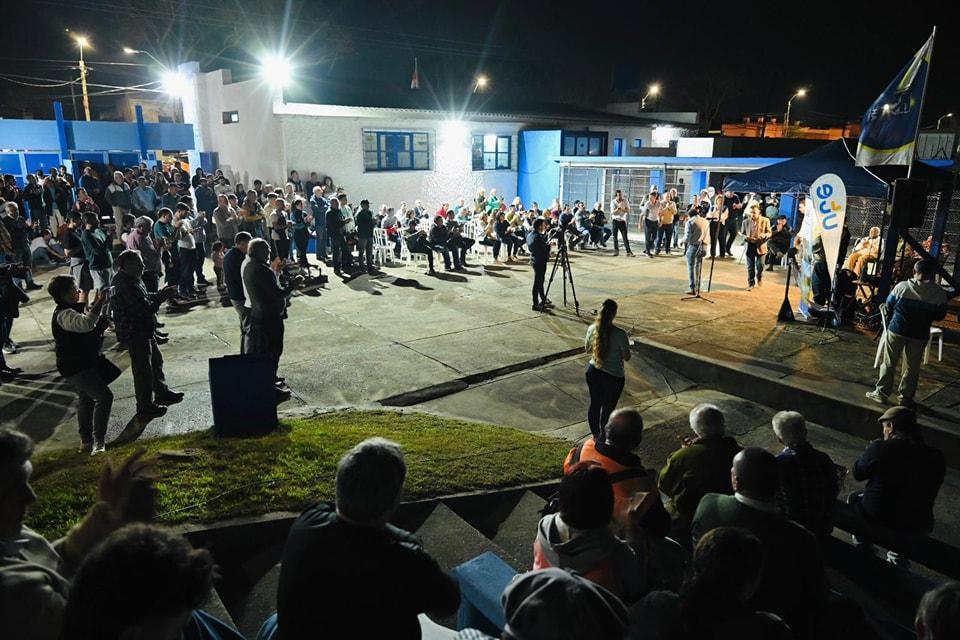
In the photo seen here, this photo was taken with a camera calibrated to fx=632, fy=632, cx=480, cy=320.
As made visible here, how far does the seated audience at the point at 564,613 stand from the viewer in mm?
1728

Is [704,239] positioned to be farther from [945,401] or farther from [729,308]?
[945,401]

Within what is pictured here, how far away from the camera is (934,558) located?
3963 millimetres

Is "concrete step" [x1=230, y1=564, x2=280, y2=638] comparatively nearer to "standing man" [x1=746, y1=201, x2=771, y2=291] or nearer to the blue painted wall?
Answer: "standing man" [x1=746, y1=201, x2=771, y2=291]

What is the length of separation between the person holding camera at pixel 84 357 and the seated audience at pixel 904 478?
6259mm

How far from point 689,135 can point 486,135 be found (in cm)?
1583

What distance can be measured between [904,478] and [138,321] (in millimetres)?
6838

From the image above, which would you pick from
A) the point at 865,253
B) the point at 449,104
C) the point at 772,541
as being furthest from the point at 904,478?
the point at 449,104

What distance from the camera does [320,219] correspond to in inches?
666

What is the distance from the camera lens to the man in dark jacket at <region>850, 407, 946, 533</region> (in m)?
4.18

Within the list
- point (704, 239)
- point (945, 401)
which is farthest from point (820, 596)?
point (704, 239)

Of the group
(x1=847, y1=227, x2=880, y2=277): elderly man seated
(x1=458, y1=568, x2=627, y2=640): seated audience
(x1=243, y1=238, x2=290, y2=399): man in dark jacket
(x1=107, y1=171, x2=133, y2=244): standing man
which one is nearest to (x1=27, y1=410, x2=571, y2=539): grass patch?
(x1=243, y1=238, x2=290, y2=399): man in dark jacket

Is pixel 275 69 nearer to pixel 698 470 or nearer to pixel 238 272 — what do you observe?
pixel 238 272

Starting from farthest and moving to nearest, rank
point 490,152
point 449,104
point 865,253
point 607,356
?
point 490,152
point 449,104
point 865,253
point 607,356

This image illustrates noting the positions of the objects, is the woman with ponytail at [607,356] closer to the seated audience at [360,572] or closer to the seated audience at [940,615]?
the seated audience at [940,615]
